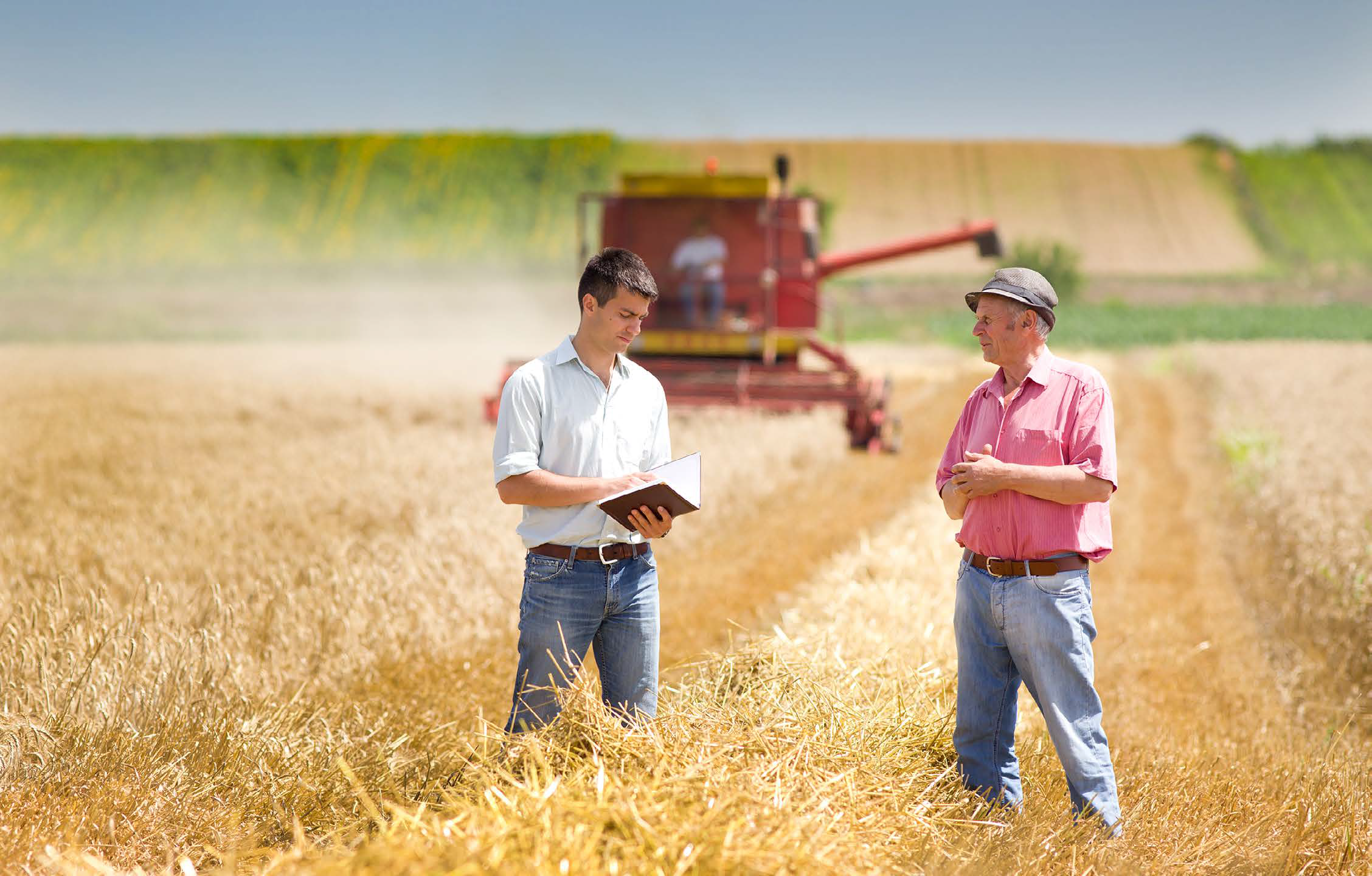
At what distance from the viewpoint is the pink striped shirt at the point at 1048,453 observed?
344 centimetres

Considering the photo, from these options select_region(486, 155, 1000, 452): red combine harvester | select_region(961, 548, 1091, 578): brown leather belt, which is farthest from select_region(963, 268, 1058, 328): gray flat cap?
select_region(486, 155, 1000, 452): red combine harvester

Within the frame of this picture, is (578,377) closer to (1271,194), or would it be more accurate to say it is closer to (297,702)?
(297,702)

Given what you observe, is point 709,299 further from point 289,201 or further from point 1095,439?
point 289,201

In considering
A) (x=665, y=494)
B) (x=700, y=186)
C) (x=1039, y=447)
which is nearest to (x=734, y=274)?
(x=700, y=186)

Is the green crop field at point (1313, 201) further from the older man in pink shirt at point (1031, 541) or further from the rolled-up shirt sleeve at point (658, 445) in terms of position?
the rolled-up shirt sleeve at point (658, 445)

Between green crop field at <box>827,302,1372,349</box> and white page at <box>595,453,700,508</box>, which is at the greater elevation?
green crop field at <box>827,302,1372,349</box>

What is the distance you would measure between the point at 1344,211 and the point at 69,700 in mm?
94597

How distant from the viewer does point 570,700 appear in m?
3.30

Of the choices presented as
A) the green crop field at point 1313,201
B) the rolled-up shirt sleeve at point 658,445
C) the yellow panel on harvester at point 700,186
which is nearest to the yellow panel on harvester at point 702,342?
the yellow panel on harvester at point 700,186

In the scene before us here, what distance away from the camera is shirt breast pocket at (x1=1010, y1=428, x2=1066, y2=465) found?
3484mm

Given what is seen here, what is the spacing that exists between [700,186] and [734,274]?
3.79ft

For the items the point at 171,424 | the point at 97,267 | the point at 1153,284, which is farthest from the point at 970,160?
the point at 171,424

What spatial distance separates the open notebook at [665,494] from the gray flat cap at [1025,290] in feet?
3.44

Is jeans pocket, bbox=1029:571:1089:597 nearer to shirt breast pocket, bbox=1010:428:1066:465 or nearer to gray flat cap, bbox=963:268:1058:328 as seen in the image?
shirt breast pocket, bbox=1010:428:1066:465
